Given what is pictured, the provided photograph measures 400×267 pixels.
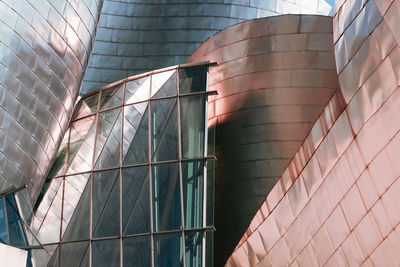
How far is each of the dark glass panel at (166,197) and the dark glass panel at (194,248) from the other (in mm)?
379

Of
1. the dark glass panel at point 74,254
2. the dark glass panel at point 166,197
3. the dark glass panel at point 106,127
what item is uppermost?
the dark glass panel at point 106,127

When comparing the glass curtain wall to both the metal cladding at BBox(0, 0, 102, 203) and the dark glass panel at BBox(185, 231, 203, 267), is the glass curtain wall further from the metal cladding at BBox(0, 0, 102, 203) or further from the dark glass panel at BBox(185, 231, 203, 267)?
the metal cladding at BBox(0, 0, 102, 203)

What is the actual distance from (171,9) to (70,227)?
11.4 m

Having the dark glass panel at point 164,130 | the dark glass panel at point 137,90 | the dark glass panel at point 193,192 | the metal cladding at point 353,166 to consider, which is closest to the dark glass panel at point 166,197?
the dark glass panel at point 193,192

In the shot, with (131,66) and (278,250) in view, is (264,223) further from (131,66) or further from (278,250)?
(131,66)

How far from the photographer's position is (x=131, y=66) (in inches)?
1150

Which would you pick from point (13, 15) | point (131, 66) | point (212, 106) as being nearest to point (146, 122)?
point (212, 106)

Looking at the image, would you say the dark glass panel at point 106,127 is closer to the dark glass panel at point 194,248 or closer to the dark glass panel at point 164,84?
the dark glass panel at point 164,84

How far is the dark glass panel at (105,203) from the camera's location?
65.3 ft

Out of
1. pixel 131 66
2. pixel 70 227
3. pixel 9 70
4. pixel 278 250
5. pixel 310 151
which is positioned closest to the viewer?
pixel 310 151

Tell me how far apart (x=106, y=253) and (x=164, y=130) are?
3.09 metres

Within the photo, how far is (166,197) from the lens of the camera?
63.5 ft

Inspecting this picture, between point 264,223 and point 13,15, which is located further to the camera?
point 13,15

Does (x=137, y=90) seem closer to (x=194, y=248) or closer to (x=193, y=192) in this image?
(x=193, y=192)
